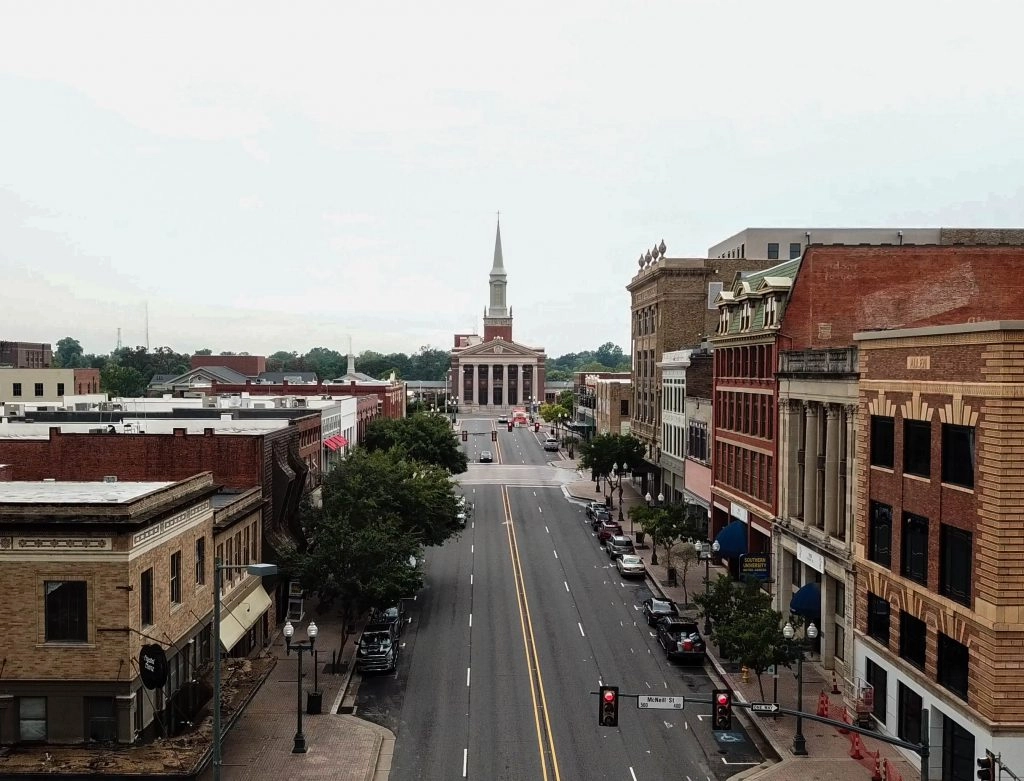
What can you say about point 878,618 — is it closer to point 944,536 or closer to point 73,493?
point 944,536

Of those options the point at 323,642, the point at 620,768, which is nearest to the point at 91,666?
the point at 620,768

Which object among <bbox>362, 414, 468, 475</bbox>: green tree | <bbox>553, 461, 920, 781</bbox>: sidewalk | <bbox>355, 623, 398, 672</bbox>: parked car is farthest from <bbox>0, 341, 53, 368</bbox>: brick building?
<bbox>553, 461, 920, 781</bbox>: sidewalk

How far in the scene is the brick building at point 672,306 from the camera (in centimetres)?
8306

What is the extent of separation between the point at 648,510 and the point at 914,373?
33610mm

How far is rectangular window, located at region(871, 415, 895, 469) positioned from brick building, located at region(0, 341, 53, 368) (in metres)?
149

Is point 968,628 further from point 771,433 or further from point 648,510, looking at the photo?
point 648,510

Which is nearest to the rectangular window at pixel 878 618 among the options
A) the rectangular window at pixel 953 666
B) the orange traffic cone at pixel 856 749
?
the orange traffic cone at pixel 856 749

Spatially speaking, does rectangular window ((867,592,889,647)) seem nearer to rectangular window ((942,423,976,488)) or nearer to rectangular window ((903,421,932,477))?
rectangular window ((903,421,932,477))

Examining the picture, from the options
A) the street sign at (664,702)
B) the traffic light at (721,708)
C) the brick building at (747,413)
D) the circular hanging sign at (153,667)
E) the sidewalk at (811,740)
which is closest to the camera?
the traffic light at (721,708)

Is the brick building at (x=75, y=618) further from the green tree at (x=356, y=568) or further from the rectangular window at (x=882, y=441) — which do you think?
the rectangular window at (x=882, y=441)

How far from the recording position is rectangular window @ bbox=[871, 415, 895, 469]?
3294cm

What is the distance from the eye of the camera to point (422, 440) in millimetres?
86562

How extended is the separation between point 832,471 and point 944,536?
11816mm

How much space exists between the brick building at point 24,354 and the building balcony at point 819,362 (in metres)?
139
